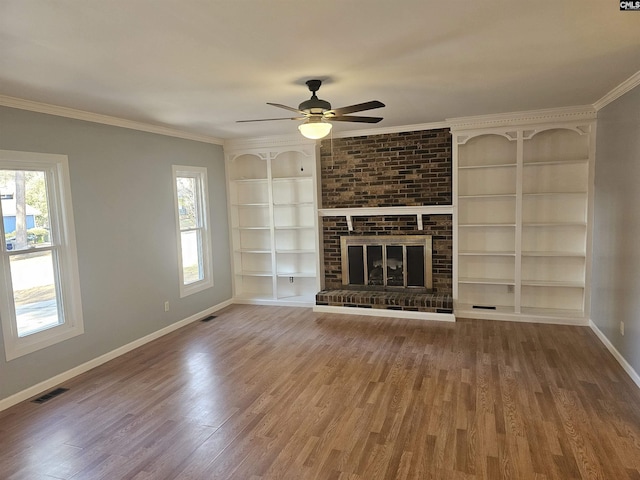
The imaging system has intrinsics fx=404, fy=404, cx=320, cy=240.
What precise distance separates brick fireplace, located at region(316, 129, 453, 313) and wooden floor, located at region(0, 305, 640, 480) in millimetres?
1072

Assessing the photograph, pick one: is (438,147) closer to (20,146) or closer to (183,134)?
(183,134)

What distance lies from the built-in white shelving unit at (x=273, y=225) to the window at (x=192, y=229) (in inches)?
25.7

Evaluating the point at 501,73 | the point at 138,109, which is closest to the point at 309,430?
the point at 501,73

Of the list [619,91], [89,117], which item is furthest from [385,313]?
[89,117]

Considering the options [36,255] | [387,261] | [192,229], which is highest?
[192,229]

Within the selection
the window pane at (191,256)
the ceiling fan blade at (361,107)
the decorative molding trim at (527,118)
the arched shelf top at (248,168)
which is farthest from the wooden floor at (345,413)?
the arched shelf top at (248,168)

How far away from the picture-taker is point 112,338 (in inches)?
174

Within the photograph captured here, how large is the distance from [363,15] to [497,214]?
13.4ft

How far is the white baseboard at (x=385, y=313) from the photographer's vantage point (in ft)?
17.4

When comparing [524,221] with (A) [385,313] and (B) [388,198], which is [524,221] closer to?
(B) [388,198]

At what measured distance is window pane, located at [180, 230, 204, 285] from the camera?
18.4ft

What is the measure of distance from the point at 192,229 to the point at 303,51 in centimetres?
376

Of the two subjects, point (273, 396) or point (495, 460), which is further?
point (273, 396)

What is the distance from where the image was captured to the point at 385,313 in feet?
18.3
